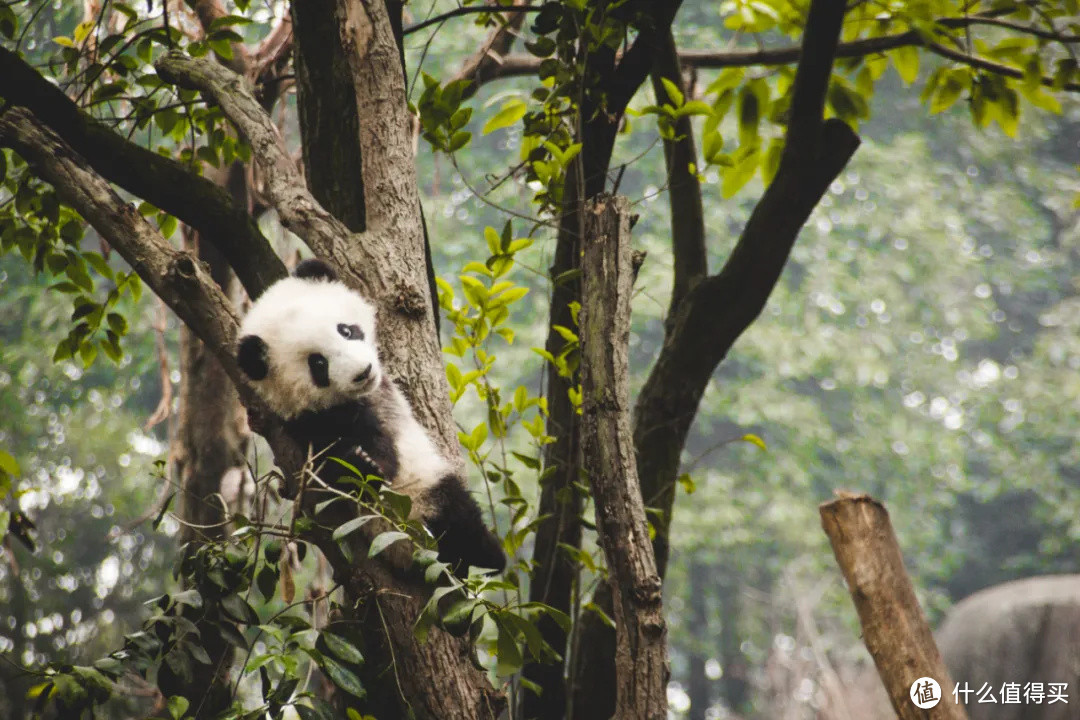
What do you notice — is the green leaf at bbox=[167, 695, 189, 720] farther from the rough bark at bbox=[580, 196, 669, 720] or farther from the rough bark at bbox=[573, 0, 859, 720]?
the rough bark at bbox=[573, 0, 859, 720]

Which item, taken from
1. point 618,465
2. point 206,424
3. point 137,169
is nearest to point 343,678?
point 618,465

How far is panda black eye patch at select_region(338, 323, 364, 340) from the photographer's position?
2203 mm

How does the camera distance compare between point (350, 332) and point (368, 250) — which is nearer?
point (368, 250)

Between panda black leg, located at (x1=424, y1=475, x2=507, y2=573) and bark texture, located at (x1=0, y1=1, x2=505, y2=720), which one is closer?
bark texture, located at (x1=0, y1=1, x2=505, y2=720)

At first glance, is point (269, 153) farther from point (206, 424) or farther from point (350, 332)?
point (206, 424)

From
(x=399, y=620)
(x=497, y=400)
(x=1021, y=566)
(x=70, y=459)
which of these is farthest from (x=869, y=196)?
(x=399, y=620)

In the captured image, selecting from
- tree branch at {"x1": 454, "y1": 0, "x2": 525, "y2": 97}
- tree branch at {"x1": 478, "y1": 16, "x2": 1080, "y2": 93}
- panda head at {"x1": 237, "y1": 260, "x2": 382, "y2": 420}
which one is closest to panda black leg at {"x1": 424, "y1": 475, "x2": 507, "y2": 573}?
panda head at {"x1": 237, "y1": 260, "x2": 382, "y2": 420}

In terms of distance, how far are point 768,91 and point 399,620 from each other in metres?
1.74

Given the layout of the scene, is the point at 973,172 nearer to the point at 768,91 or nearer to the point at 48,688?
the point at 768,91

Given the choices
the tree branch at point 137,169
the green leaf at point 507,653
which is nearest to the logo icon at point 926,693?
the green leaf at point 507,653

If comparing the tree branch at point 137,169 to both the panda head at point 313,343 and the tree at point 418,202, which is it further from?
the panda head at point 313,343

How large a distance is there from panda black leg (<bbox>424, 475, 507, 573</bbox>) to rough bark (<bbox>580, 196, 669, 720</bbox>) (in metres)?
0.61

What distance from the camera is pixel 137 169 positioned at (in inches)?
78.5

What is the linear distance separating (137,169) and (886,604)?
88.5 inches
